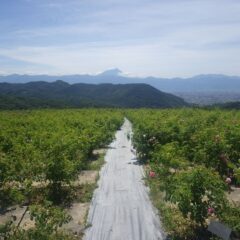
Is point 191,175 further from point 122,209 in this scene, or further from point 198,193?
point 122,209

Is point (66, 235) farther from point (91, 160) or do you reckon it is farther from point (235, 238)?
point (91, 160)

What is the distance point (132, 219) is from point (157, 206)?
135 centimetres

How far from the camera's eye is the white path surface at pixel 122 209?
10.2 meters

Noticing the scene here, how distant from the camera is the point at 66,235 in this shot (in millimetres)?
9906

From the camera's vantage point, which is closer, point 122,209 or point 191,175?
point 191,175

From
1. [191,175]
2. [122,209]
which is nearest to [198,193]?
[191,175]

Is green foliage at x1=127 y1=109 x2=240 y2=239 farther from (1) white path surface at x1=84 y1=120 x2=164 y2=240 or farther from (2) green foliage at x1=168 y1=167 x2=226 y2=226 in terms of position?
(1) white path surface at x1=84 y1=120 x2=164 y2=240

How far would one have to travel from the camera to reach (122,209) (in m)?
12.1

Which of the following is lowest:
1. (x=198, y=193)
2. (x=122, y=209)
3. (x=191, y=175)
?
(x=122, y=209)

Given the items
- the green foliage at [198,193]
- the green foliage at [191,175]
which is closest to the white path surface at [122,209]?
the green foliage at [191,175]

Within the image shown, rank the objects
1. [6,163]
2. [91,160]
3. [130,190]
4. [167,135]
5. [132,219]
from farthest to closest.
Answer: [91,160]
[167,135]
[130,190]
[6,163]
[132,219]

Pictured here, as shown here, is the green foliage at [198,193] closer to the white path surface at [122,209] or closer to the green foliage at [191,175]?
the green foliage at [191,175]

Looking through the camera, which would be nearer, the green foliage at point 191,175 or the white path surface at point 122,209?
the green foliage at point 191,175

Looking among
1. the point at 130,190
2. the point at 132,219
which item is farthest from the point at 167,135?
the point at 132,219
